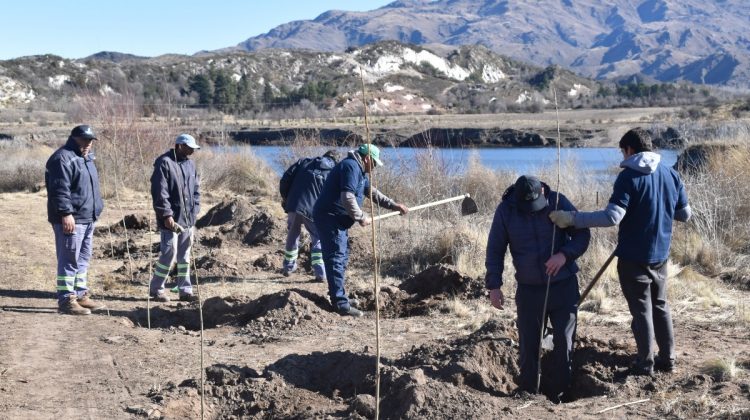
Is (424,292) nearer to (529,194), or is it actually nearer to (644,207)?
(644,207)

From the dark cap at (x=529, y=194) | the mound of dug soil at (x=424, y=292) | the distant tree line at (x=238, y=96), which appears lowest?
the mound of dug soil at (x=424, y=292)

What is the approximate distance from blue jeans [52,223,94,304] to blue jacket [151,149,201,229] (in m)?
0.72

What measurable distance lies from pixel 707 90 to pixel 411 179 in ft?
306

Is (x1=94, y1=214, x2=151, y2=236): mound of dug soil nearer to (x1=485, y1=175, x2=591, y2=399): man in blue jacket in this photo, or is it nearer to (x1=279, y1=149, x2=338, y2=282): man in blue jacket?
(x1=279, y1=149, x2=338, y2=282): man in blue jacket

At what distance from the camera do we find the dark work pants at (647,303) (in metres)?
6.08

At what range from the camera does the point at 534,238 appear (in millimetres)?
5883

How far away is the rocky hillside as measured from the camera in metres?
69.1

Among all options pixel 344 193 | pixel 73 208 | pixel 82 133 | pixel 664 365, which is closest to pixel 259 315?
pixel 344 193

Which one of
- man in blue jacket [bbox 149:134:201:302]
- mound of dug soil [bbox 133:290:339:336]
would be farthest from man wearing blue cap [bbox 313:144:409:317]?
man in blue jacket [bbox 149:134:201:302]

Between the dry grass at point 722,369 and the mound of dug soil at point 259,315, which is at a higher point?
the dry grass at point 722,369

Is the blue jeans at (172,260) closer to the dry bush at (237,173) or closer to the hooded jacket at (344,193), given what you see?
the hooded jacket at (344,193)

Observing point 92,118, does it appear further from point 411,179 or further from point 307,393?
point 307,393

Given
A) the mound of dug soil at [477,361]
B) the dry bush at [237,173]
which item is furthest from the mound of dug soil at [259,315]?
the dry bush at [237,173]

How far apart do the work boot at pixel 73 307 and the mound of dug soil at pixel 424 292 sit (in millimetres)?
2881
